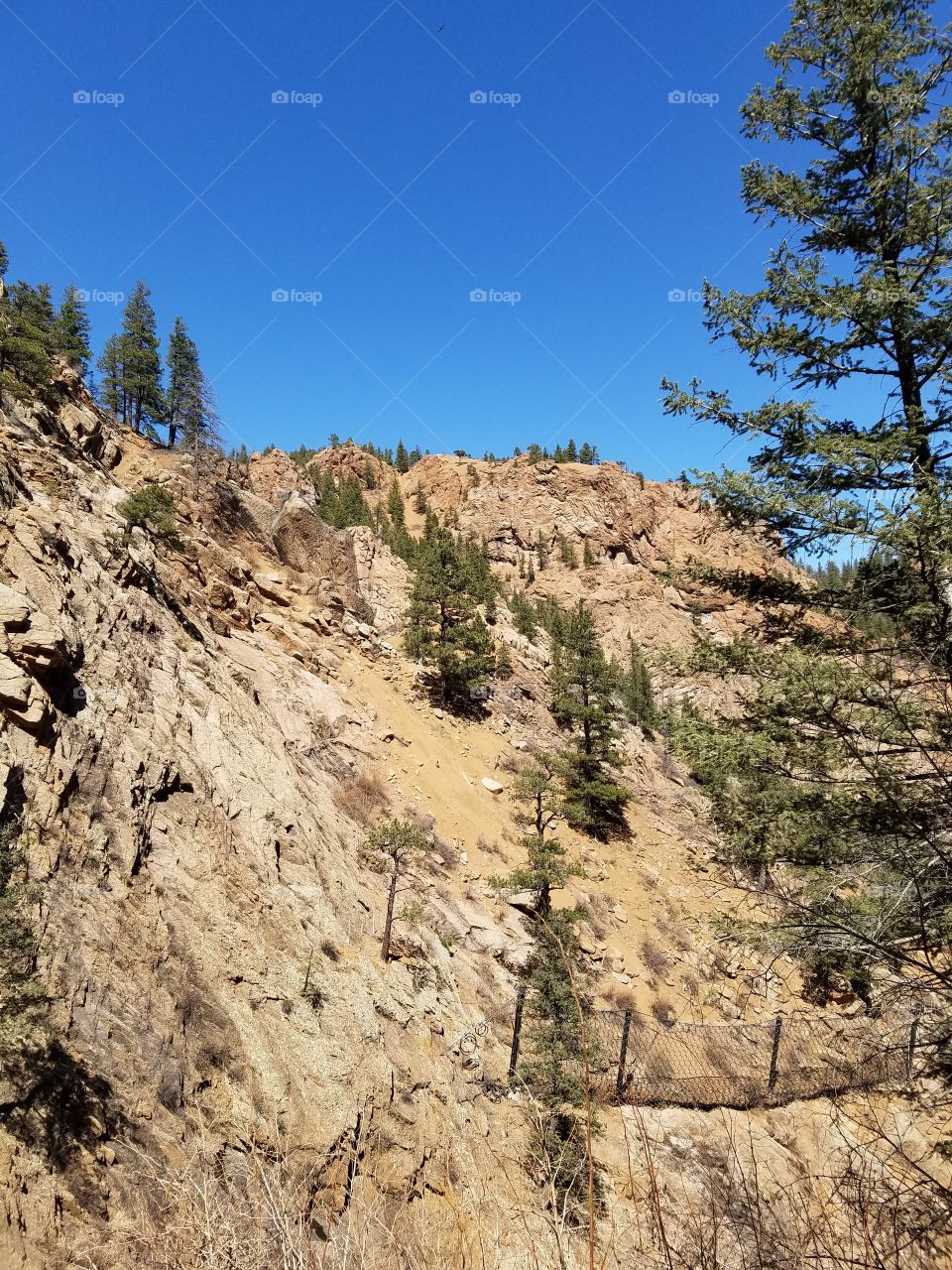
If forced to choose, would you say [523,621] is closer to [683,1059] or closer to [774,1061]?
[683,1059]

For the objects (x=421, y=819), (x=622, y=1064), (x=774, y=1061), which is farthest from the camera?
(x=421, y=819)

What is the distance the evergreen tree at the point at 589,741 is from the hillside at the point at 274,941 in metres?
1.68

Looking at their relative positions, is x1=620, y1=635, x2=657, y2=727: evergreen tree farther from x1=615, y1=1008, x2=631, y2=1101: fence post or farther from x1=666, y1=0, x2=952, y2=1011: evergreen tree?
x1=666, y1=0, x2=952, y2=1011: evergreen tree

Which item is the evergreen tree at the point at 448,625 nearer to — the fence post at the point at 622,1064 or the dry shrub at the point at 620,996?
the dry shrub at the point at 620,996

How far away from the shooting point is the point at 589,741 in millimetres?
26922

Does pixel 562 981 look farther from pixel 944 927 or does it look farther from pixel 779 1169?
pixel 944 927

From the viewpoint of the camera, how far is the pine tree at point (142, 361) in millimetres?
35812

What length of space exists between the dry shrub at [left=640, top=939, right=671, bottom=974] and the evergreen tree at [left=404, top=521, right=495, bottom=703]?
1217cm

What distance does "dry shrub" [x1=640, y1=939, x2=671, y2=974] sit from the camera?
18922 mm

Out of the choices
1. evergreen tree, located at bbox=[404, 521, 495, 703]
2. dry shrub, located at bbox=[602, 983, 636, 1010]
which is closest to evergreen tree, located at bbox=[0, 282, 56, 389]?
evergreen tree, located at bbox=[404, 521, 495, 703]

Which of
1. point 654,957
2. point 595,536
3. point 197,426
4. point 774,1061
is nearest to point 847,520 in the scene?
point 774,1061

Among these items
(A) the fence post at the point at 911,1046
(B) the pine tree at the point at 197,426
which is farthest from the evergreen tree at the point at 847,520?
(B) the pine tree at the point at 197,426

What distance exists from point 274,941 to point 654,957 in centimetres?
1397

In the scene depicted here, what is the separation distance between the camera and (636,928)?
67.0 ft
